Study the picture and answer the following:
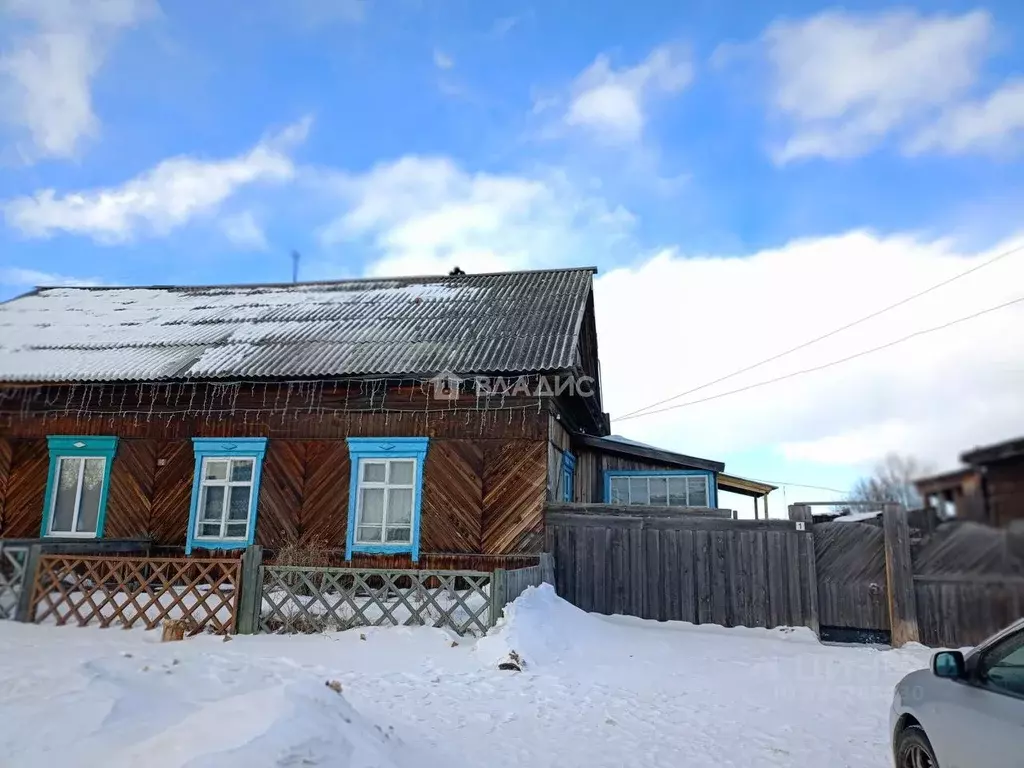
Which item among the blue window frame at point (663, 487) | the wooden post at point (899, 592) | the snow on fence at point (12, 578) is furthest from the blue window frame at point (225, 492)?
the wooden post at point (899, 592)

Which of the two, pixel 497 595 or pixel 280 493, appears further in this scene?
pixel 280 493

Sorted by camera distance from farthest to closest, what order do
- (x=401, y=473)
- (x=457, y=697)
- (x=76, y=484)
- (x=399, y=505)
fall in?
(x=76, y=484), (x=401, y=473), (x=399, y=505), (x=457, y=697)

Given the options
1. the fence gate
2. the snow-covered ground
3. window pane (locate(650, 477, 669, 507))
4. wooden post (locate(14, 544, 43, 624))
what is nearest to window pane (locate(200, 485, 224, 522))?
wooden post (locate(14, 544, 43, 624))

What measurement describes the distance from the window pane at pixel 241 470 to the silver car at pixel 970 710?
11.8 metres

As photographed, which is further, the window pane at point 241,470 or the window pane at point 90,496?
the window pane at point 90,496

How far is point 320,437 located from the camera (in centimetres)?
1316

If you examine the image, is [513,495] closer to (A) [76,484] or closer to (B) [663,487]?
(B) [663,487]

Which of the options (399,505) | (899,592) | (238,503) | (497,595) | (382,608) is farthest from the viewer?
(238,503)

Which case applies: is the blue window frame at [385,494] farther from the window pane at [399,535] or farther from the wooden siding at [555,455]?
the wooden siding at [555,455]

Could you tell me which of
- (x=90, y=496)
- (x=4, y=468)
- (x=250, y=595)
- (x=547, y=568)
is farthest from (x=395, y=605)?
(x=4, y=468)

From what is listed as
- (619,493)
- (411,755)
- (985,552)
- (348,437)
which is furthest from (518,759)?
(619,493)

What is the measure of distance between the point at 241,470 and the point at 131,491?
2372 millimetres


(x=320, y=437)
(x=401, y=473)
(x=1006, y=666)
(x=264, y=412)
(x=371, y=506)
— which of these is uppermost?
(x=264, y=412)

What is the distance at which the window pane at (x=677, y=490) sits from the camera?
647 inches
